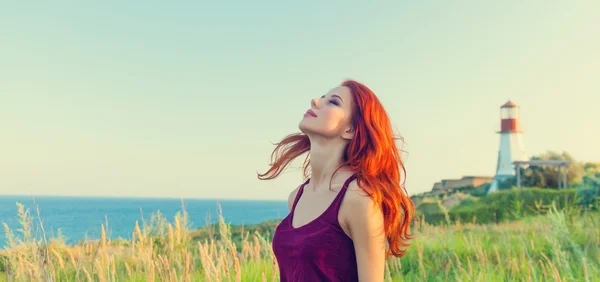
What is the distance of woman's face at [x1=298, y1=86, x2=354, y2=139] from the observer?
8.64ft

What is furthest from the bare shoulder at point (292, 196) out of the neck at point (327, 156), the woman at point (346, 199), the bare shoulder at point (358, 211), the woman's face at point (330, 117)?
the bare shoulder at point (358, 211)

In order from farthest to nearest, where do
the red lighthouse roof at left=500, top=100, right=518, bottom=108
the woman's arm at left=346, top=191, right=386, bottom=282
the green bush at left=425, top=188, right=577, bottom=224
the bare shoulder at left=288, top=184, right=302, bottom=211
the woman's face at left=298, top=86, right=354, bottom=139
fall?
the red lighthouse roof at left=500, top=100, right=518, bottom=108 → the green bush at left=425, top=188, right=577, bottom=224 → the bare shoulder at left=288, top=184, right=302, bottom=211 → the woman's face at left=298, top=86, right=354, bottom=139 → the woman's arm at left=346, top=191, right=386, bottom=282

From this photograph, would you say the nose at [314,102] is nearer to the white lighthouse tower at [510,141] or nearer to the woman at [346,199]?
the woman at [346,199]

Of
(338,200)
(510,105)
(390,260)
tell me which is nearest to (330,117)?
(338,200)

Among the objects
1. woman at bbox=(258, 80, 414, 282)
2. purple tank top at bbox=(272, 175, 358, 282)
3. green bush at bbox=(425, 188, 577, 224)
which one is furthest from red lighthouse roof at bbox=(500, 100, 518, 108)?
purple tank top at bbox=(272, 175, 358, 282)

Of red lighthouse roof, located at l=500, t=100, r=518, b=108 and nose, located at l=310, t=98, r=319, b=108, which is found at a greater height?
red lighthouse roof, located at l=500, t=100, r=518, b=108

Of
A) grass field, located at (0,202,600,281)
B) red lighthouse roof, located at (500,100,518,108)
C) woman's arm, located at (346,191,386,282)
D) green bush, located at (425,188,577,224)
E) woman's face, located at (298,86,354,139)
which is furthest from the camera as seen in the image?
red lighthouse roof, located at (500,100,518,108)

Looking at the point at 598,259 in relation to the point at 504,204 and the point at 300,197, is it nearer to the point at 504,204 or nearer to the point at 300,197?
the point at 300,197

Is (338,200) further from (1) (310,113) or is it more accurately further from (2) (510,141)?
(2) (510,141)

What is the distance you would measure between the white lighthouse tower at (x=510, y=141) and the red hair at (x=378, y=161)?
115ft

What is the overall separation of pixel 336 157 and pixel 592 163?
1348 inches

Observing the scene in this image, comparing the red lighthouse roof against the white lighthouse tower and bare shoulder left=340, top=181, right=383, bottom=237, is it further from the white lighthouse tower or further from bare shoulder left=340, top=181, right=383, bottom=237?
bare shoulder left=340, top=181, right=383, bottom=237

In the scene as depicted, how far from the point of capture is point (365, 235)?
7.86 feet

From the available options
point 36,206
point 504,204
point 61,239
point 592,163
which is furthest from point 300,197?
point 592,163
